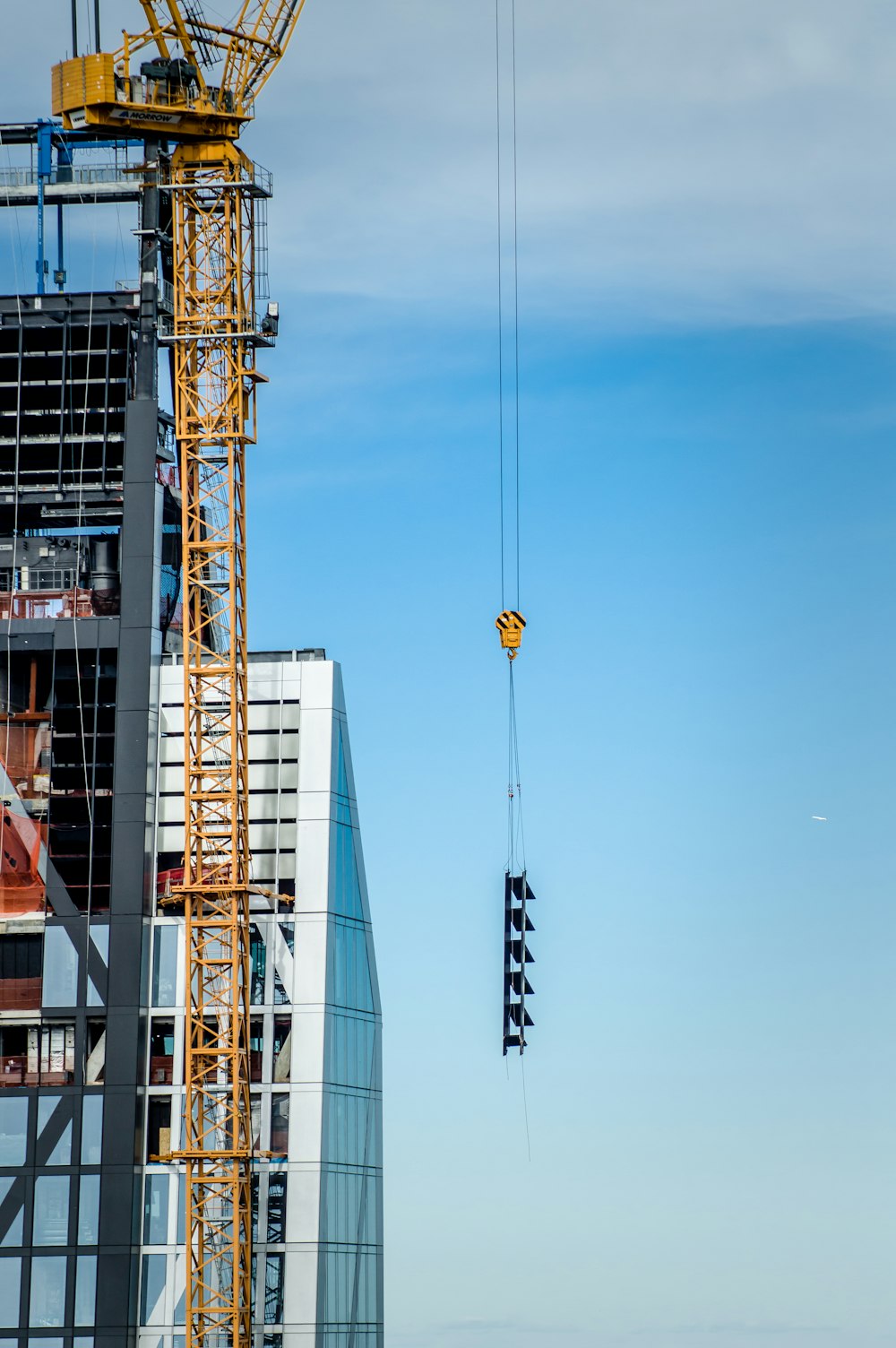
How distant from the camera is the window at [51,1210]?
125 m

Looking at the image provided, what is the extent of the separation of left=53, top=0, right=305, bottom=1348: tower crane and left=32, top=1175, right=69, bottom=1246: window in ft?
26.5

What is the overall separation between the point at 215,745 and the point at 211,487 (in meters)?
16.6

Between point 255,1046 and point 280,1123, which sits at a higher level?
point 255,1046

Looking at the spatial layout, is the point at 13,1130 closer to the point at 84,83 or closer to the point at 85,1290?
the point at 85,1290

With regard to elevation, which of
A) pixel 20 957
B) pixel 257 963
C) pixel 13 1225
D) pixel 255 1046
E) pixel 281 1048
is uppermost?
pixel 20 957

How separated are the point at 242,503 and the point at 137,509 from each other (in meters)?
9.90

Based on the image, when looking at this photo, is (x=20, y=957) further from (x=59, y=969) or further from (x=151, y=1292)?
(x=151, y=1292)

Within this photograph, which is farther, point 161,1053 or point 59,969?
point 161,1053

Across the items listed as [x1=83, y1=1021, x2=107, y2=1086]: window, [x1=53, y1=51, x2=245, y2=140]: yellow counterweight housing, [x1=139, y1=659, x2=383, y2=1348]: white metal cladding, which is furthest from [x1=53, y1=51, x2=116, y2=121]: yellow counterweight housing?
[x1=83, y1=1021, x2=107, y2=1086]: window

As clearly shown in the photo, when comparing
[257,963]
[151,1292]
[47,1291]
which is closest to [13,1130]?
[47,1291]

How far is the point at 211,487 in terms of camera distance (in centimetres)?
12975

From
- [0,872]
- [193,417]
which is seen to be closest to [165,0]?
[193,417]

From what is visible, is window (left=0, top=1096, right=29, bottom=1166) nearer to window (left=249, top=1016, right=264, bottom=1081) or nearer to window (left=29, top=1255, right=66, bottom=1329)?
window (left=29, top=1255, right=66, bottom=1329)

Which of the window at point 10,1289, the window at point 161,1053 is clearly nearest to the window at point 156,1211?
the window at point 161,1053
